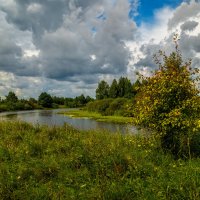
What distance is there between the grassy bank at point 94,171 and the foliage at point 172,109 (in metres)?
0.66

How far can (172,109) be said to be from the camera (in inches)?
419

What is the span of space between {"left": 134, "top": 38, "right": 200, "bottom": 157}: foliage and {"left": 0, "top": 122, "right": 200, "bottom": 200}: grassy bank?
662 millimetres

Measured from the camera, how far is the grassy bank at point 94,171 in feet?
21.8

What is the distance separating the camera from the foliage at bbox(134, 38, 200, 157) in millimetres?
10250

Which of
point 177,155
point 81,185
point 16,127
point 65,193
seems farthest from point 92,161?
point 16,127

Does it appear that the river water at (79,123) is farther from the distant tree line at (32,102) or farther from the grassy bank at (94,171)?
the distant tree line at (32,102)

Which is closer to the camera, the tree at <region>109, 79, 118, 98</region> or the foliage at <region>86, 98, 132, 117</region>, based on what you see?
the foliage at <region>86, 98, 132, 117</region>

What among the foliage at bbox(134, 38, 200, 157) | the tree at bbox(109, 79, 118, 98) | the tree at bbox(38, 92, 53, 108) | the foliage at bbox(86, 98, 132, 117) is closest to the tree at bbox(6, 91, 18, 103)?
the tree at bbox(38, 92, 53, 108)

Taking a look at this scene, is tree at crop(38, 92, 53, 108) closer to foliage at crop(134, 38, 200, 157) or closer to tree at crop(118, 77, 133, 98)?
tree at crop(118, 77, 133, 98)

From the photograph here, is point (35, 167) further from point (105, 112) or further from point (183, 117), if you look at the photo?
point (105, 112)

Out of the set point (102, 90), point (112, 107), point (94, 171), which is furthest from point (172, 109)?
point (102, 90)

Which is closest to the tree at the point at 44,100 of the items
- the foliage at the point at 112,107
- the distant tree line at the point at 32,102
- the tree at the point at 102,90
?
the distant tree line at the point at 32,102

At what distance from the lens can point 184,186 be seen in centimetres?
639

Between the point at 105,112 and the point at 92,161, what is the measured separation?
78.1m
